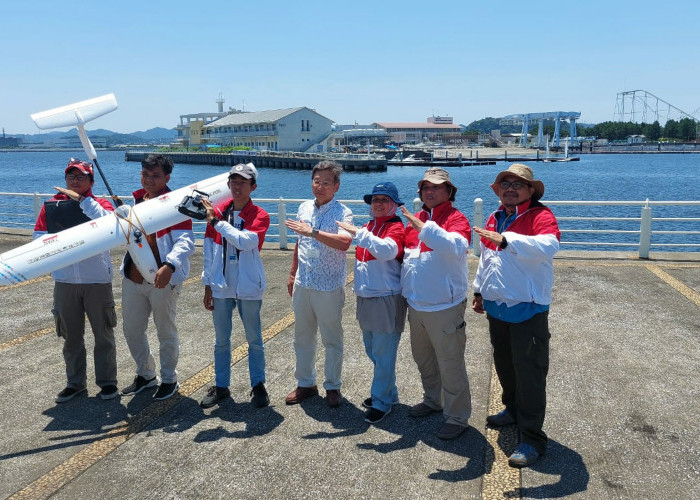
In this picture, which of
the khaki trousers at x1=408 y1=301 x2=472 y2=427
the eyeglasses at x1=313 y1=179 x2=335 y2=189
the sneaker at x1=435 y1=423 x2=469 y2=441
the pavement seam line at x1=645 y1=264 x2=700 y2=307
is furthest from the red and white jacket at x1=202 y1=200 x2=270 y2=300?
the pavement seam line at x1=645 y1=264 x2=700 y2=307

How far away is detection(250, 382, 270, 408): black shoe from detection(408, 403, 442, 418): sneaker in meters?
1.16

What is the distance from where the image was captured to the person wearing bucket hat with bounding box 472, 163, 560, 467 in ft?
10.9

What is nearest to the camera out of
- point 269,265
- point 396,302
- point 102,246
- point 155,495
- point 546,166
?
point 155,495

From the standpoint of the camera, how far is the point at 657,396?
423 cm

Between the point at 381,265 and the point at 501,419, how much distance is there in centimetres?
142

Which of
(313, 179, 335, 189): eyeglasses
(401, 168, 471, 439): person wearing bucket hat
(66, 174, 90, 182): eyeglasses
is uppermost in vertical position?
(66, 174, 90, 182): eyeglasses

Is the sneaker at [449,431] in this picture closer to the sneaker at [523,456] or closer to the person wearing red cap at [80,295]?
the sneaker at [523,456]

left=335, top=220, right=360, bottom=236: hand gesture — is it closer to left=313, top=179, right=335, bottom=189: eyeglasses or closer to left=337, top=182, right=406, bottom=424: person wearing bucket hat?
left=337, top=182, right=406, bottom=424: person wearing bucket hat

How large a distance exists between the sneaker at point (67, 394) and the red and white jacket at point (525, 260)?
11.4 feet

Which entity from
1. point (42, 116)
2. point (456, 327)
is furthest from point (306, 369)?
point (42, 116)

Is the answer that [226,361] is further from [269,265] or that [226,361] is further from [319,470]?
[269,265]

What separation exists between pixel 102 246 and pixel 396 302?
2.36 meters

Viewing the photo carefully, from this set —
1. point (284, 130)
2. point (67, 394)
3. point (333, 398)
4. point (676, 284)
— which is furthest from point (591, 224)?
point (284, 130)

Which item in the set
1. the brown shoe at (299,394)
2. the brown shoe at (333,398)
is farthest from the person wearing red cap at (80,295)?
the brown shoe at (333,398)
